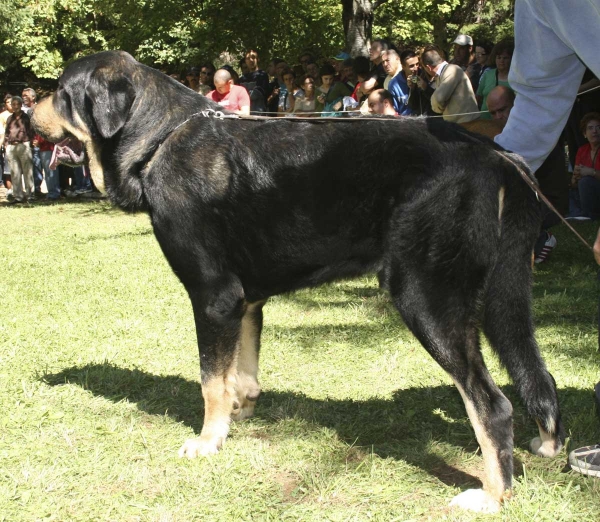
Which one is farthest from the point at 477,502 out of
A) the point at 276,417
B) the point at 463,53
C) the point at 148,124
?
the point at 463,53

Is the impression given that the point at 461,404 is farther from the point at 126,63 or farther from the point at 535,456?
the point at 126,63

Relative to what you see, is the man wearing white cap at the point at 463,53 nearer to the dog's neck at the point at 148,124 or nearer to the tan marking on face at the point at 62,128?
the dog's neck at the point at 148,124

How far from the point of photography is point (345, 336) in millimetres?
5723

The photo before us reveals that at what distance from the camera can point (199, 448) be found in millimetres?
3869

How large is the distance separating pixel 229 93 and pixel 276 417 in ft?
28.9

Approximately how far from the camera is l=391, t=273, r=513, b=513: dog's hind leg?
10.5 ft

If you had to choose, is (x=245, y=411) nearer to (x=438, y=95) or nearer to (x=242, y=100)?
(x=438, y=95)

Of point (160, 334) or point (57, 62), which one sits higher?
point (57, 62)

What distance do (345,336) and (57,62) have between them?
3065 centimetres

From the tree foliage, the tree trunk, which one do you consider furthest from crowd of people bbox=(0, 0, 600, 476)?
the tree foliage

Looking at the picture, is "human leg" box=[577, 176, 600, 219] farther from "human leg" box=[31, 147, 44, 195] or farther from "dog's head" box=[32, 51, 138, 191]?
"human leg" box=[31, 147, 44, 195]

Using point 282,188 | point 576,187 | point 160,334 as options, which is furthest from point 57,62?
point 282,188

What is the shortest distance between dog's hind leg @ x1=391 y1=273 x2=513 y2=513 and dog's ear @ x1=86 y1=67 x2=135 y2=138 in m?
1.88

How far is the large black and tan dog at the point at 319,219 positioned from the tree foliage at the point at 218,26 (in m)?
12.2
